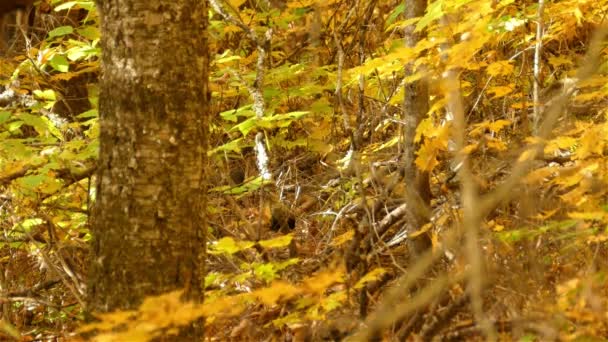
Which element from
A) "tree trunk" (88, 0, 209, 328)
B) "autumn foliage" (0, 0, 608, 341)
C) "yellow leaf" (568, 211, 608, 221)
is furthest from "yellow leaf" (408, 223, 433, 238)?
"tree trunk" (88, 0, 209, 328)

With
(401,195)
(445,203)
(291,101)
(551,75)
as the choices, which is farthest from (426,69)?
(291,101)

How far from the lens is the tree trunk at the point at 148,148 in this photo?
300 cm

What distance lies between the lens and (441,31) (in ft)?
12.8

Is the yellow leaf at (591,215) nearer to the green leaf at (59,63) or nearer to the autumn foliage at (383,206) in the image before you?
the autumn foliage at (383,206)

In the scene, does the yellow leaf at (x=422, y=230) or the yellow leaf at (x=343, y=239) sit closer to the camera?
the yellow leaf at (x=422, y=230)

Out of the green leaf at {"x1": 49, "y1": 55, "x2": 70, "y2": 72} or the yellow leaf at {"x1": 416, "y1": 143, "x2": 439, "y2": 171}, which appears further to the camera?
the green leaf at {"x1": 49, "y1": 55, "x2": 70, "y2": 72}

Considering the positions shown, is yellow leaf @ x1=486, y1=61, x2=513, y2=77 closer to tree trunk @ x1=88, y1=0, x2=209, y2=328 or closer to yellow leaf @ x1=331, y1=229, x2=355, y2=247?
yellow leaf @ x1=331, y1=229, x2=355, y2=247

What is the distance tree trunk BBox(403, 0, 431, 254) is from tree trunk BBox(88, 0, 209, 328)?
54.7 inches

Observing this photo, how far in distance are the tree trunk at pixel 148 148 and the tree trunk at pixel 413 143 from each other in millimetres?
1390

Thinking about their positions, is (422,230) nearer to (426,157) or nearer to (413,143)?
(426,157)

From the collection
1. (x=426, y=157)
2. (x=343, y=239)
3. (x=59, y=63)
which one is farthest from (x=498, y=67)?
(x=59, y=63)

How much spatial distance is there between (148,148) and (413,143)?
1.64 m

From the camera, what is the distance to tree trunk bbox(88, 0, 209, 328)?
300 cm

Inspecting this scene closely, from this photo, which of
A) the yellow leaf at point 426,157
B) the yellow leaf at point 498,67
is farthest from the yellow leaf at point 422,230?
the yellow leaf at point 498,67
